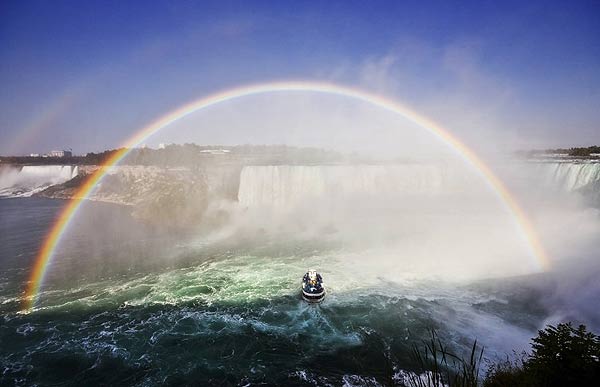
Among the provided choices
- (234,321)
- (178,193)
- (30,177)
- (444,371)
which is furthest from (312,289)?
(30,177)

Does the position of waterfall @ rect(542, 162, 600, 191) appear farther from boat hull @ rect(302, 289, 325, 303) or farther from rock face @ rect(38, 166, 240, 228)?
rock face @ rect(38, 166, 240, 228)

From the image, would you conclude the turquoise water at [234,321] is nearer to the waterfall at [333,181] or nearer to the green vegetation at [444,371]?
the green vegetation at [444,371]

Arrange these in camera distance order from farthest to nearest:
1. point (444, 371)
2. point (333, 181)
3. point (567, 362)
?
point (333, 181)
point (444, 371)
point (567, 362)

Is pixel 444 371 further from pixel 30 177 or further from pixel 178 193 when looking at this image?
pixel 30 177

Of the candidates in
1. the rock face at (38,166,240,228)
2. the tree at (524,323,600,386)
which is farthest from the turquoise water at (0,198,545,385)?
the rock face at (38,166,240,228)

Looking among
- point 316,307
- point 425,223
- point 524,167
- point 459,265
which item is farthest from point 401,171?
point 316,307

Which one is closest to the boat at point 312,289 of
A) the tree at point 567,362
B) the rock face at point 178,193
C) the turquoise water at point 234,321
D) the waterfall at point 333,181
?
the turquoise water at point 234,321
